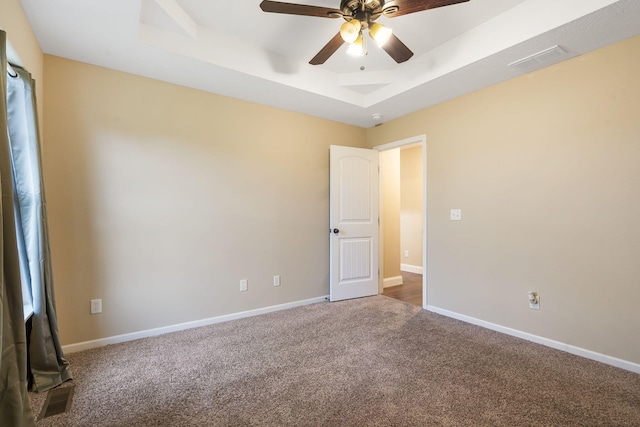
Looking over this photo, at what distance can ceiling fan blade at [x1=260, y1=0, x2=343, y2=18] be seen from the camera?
65.8 inches

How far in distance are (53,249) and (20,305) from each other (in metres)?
1.26

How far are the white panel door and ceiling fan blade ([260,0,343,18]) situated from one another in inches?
79.7

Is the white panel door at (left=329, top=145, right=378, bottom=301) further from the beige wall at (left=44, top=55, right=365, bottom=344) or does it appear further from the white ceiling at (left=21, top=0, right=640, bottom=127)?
the white ceiling at (left=21, top=0, right=640, bottom=127)

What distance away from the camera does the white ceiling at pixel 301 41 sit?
1.93m

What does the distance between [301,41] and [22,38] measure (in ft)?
6.44

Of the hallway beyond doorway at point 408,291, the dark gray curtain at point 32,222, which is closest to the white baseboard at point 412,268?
the hallway beyond doorway at point 408,291

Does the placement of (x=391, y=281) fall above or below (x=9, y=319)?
below

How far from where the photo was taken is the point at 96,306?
2447 millimetres

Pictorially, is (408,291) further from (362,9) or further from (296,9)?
(296,9)

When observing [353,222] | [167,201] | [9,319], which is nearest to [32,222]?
[9,319]

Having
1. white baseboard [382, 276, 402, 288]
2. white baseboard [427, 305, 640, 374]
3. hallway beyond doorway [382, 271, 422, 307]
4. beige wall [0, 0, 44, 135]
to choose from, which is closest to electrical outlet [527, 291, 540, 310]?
white baseboard [427, 305, 640, 374]

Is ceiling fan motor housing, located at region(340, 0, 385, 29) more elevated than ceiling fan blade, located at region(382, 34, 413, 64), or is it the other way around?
ceiling fan motor housing, located at region(340, 0, 385, 29)

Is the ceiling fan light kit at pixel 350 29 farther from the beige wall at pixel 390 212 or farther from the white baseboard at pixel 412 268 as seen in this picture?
the white baseboard at pixel 412 268

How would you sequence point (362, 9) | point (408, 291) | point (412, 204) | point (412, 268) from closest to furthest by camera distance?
point (362, 9)
point (408, 291)
point (412, 268)
point (412, 204)
